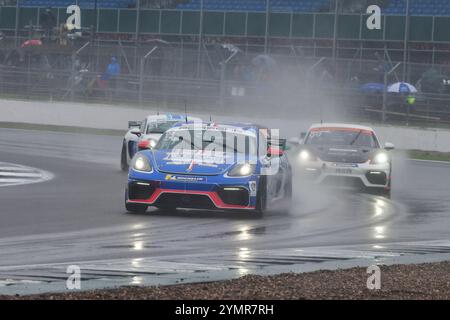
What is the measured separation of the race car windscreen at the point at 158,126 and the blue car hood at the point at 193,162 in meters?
6.64

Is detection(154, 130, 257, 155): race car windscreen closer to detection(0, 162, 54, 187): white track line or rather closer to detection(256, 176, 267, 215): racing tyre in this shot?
detection(256, 176, 267, 215): racing tyre

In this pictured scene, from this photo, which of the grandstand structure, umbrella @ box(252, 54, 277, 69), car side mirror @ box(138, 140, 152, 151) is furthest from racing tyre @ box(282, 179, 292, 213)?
umbrella @ box(252, 54, 277, 69)

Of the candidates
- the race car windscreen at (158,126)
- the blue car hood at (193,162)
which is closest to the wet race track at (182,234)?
the blue car hood at (193,162)

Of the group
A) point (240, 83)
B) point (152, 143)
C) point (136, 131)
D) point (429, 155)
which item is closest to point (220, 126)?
point (152, 143)

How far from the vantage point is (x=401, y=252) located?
12.3m

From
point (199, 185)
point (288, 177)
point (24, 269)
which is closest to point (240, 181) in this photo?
point (199, 185)

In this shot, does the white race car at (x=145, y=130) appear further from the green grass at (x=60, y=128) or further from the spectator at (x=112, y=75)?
the spectator at (x=112, y=75)

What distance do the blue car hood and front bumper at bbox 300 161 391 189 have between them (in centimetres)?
544

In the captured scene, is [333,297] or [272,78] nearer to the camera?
[333,297]

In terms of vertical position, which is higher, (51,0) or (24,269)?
(51,0)

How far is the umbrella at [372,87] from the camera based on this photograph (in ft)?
121

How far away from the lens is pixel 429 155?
32625 millimetres
